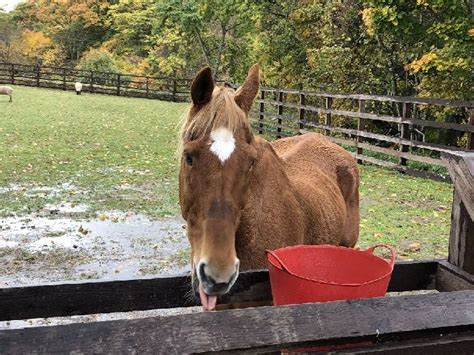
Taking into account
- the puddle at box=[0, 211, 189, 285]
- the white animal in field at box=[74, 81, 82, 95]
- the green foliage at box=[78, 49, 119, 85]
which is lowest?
the puddle at box=[0, 211, 189, 285]

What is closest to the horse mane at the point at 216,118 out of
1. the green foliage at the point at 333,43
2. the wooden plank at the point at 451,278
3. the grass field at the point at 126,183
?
A: the wooden plank at the point at 451,278

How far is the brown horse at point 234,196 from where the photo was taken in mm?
2127

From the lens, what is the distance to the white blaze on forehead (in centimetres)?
230

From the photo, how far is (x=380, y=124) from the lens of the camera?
50.6 feet

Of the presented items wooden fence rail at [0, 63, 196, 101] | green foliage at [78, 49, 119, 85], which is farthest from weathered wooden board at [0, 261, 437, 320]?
green foliage at [78, 49, 119, 85]

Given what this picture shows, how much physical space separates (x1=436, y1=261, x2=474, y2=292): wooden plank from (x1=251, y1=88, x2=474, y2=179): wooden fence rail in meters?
6.36

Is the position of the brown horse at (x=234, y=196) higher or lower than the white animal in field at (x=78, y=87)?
lower

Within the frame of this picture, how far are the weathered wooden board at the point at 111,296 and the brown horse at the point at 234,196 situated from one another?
0.35ft

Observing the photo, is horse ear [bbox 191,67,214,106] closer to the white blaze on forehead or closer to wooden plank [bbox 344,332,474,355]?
the white blaze on forehead

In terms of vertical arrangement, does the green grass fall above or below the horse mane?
below

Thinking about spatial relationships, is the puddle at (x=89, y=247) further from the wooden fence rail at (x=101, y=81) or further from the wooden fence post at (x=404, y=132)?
the wooden fence rail at (x=101, y=81)

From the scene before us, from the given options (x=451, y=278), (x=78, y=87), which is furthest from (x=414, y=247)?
(x=78, y=87)

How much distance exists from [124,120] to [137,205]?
12.5m

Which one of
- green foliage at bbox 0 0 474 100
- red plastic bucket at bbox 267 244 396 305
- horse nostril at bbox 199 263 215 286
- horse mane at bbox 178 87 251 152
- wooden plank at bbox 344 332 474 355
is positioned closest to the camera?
wooden plank at bbox 344 332 474 355
